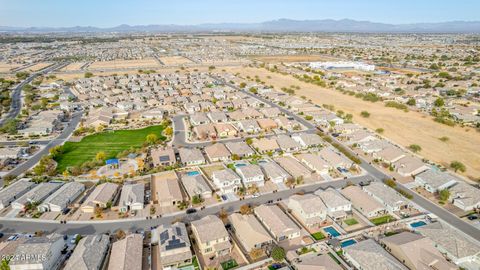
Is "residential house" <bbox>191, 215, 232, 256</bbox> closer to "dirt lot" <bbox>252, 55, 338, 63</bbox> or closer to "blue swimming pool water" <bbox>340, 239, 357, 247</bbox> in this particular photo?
"blue swimming pool water" <bbox>340, 239, 357, 247</bbox>

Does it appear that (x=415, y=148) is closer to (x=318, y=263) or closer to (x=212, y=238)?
(x=318, y=263)

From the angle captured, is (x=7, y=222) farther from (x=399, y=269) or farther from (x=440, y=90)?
(x=440, y=90)

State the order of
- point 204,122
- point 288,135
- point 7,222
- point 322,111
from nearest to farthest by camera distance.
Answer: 1. point 7,222
2. point 288,135
3. point 204,122
4. point 322,111

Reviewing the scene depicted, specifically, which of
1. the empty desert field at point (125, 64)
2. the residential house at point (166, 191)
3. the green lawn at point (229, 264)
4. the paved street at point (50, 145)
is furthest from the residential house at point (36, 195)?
the empty desert field at point (125, 64)

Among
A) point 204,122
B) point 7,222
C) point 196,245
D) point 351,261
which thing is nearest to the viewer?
point 351,261

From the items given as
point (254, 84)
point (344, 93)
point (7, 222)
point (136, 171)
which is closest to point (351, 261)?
point (136, 171)

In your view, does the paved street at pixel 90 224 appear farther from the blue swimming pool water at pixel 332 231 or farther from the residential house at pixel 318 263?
the residential house at pixel 318 263
